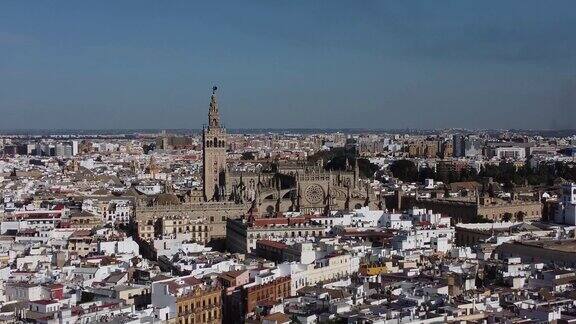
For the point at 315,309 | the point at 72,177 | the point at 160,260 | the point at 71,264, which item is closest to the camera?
the point at 315,309

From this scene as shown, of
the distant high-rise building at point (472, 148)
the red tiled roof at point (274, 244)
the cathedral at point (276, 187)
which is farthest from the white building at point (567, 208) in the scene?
the distant high-rise building at point (472, 148)

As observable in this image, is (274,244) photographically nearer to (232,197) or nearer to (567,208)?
(232,197)

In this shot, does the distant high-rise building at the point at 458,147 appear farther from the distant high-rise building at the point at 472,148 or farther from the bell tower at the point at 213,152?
the bell tower at the point at 213,152

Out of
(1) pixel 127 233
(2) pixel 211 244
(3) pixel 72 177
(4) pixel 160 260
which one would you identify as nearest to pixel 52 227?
(1) pixel 127 233

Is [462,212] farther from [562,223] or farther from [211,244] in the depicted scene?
[211,244]

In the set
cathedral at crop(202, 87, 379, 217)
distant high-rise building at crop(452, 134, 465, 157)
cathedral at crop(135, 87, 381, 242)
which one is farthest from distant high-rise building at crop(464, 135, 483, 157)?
cathedral at crop(202, 87, 379, 217)

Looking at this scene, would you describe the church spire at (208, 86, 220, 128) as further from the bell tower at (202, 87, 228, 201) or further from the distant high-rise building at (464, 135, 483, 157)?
the distant high-rise building at (464, 135, 483, 157)

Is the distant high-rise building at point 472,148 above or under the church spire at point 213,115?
under

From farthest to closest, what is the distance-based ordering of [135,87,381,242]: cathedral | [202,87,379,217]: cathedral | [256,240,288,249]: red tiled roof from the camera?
1. [202,87,379,217]: cathedral
2. [135,87,381,242]: cathedral
3. [256,240,288,249]: red tiled roof
